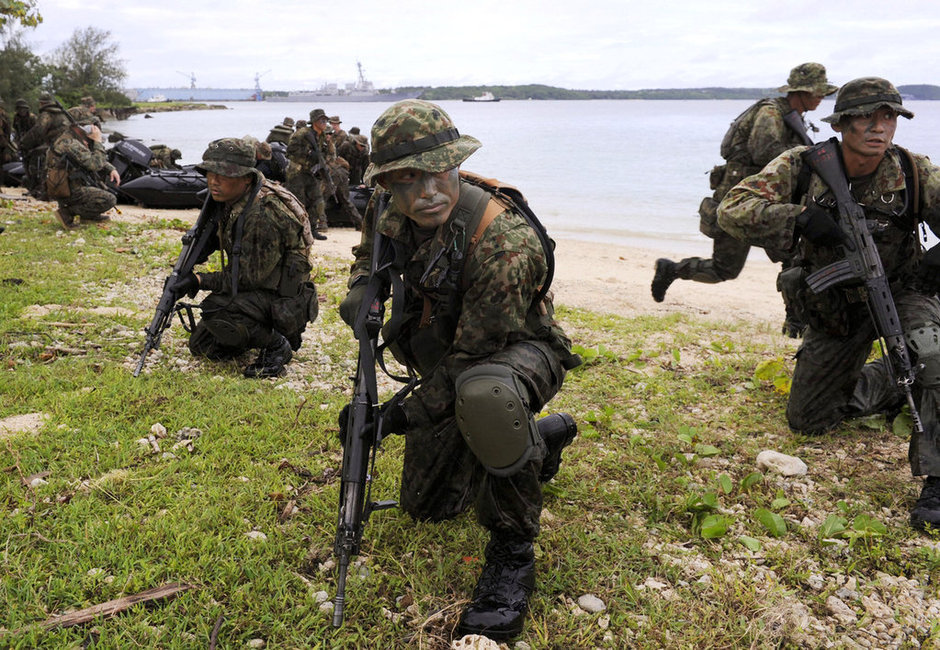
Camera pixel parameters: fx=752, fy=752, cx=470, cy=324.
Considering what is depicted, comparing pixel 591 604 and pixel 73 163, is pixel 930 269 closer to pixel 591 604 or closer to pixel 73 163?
pixel 591 604

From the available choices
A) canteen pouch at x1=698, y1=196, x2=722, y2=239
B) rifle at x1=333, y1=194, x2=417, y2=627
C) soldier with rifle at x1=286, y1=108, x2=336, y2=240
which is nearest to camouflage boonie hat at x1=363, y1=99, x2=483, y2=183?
rifle at x1=333, y1=194, x2=417, y2=627

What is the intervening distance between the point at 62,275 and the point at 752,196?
247 inches

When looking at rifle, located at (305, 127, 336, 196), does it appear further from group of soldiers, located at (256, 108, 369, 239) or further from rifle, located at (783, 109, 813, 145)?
rifle, located at (783, 109, 813, 145)

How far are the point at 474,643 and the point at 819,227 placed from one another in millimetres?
2564

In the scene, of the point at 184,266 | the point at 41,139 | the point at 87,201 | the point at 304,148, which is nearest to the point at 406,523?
the point at 184,266

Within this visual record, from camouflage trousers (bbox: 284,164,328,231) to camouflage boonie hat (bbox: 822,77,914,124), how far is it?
960cm

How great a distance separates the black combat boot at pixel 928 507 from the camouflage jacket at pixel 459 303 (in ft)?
5.76

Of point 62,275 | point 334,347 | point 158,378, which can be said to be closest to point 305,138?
point 62,275

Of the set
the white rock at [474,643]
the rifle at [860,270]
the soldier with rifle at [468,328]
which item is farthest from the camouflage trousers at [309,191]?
the white rock at [474,643]

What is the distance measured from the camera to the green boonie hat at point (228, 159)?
15.7ft

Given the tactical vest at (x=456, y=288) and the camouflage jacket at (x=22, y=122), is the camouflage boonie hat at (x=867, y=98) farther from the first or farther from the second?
the camouflage jacket at (x=22, y=122)

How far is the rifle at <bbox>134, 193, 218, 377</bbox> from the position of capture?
16.2 ft

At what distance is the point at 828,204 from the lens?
388 cm

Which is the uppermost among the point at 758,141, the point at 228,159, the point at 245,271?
the point at 758,141
